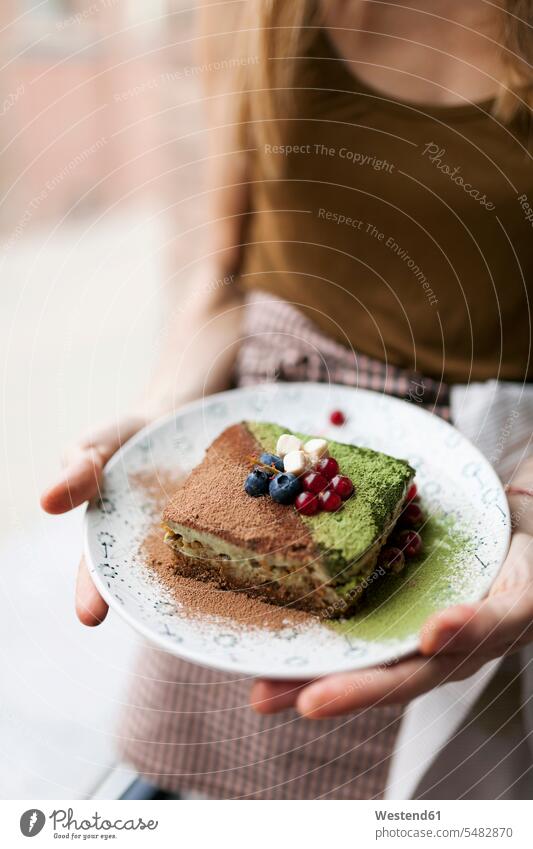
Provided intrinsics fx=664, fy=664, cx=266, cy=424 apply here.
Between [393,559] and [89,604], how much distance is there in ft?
1.19

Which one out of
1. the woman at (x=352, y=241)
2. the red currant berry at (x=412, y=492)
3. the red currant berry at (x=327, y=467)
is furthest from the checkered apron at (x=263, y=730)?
the red currant berry at (x=327, y=467)

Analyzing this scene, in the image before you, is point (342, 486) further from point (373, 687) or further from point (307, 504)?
point (373, 687)

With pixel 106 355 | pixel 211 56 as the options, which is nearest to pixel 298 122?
pixel 211 56

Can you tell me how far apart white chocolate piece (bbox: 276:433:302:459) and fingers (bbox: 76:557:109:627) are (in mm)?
275

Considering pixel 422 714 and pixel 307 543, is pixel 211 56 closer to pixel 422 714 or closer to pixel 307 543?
pixel 307 543

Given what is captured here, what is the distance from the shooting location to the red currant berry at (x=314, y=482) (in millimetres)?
788

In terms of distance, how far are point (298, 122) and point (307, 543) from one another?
714 millimetres

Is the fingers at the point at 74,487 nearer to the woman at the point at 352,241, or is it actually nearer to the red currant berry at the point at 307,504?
the woman at the point at 352,241

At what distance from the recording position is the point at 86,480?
2.79ft

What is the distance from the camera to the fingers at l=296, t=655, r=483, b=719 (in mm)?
646

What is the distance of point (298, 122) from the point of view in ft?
3.58

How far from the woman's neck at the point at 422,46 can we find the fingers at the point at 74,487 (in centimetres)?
74

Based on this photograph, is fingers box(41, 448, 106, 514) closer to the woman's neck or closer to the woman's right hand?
the woman's right hand

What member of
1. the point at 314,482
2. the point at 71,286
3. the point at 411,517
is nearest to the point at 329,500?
the point at 314,482
